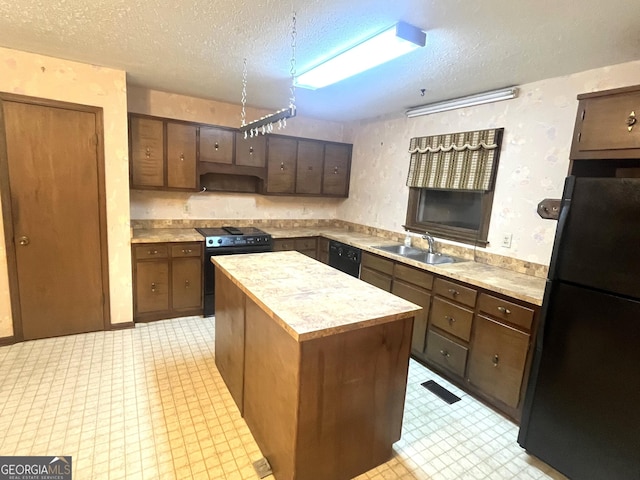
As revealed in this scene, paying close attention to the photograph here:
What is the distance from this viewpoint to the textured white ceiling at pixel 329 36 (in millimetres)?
1673

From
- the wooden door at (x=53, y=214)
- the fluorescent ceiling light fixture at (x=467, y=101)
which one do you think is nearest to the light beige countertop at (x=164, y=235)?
the wooden door at (x=53, y=214)

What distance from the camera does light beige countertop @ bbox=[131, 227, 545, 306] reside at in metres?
2.27

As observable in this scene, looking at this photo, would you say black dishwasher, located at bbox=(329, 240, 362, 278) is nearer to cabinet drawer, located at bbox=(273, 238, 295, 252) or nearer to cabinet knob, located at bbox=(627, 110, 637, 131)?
cabinet drawer, located at bbox=(273, 238, 295, 252)

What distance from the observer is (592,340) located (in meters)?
1.64

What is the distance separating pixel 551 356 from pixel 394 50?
76.8 inches

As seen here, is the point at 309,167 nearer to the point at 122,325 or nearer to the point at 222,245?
the point at 222,245

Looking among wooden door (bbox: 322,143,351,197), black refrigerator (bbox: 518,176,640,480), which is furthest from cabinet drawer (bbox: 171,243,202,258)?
black refrigerator (bbox: 518,176,640,480)

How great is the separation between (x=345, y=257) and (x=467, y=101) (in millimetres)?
2035

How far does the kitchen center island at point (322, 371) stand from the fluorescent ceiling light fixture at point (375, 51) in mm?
1410

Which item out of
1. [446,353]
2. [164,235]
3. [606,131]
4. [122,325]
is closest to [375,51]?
[606,131]

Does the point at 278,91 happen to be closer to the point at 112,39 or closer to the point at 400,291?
the point at 112,39

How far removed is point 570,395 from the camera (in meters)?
1.73

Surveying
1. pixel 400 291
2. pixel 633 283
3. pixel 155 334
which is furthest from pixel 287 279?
pixel 155 334

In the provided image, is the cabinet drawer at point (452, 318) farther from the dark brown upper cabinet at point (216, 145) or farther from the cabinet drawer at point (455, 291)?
the dark brown upper cabinet at point (216, 145)
